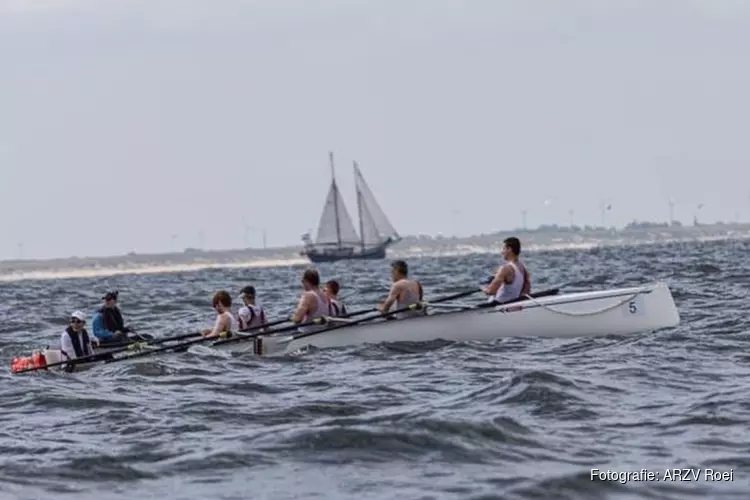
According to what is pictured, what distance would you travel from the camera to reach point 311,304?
87.9ft

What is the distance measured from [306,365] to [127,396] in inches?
153

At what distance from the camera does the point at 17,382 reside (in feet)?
77.3

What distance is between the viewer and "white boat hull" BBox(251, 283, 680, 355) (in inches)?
1015

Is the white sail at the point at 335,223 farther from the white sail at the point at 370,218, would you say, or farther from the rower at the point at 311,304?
the rower at the point at 311,304

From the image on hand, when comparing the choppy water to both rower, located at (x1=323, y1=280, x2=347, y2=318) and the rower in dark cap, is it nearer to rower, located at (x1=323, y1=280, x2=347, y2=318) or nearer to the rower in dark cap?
rower, located at (x1=323, y1=280, x2=347, y2=318)

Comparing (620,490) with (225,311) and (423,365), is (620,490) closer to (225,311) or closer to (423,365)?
(423,365)

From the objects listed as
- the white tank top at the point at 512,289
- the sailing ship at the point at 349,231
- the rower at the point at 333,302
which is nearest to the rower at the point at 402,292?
the rower at the point at 333,302

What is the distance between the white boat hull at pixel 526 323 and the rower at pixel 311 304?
1.44 feet

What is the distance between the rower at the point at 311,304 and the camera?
26.6 metres

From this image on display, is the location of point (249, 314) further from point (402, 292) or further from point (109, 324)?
point (402, 292)

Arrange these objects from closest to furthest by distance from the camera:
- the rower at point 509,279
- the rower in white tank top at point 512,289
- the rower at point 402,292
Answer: the rower at point 509,279, the rower in white tank top at point 512,289, the rower at point 402,292

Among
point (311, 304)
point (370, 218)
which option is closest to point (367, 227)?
point (370, 218)

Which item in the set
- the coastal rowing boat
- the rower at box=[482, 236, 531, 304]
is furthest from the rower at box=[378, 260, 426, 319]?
the rower at box=[482, 236, 531, 304]

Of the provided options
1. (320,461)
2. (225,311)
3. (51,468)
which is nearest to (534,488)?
(320,461)
